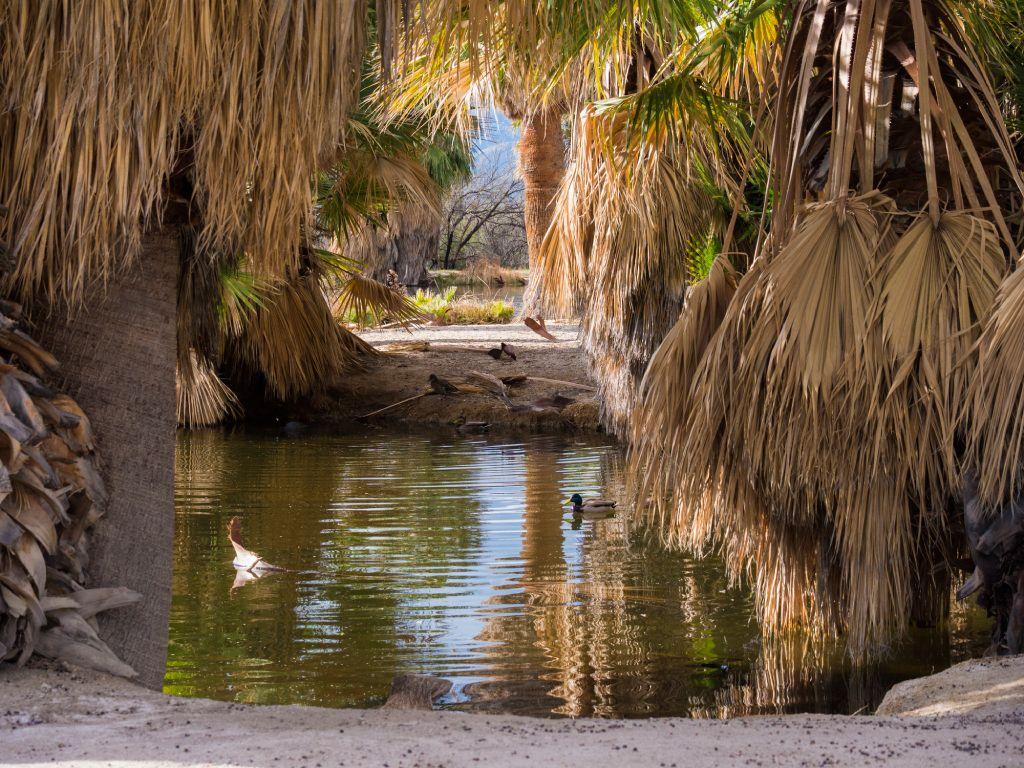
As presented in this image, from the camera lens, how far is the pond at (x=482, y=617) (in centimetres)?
598

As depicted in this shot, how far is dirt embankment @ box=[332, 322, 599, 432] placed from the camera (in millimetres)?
18172

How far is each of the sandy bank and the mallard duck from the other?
6.76 m

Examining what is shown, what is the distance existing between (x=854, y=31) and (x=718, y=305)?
1.50 metres

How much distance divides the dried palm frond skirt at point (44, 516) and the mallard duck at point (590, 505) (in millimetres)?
6659

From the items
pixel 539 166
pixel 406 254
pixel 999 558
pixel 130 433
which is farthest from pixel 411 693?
pixel 406 254

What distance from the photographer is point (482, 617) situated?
734 centimetres

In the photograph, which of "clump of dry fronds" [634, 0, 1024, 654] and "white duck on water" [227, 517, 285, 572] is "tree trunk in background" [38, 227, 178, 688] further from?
"white duck on water" [227, 517, 285, 572]

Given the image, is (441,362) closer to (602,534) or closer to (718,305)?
(602,534)

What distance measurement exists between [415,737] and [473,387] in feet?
50.8

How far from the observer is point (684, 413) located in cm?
561

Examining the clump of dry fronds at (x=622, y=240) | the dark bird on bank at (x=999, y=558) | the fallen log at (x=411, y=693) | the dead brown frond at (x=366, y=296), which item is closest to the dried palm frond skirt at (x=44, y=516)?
the fallen log at (x=411, y=693)

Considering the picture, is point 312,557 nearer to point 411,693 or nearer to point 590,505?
point 590,505

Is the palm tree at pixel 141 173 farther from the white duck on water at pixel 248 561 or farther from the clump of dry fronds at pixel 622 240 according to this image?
the white duck on water at pixel 248 561

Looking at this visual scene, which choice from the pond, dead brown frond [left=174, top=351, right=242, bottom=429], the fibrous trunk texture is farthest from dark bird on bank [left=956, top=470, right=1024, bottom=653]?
the fibrous trunk texture
